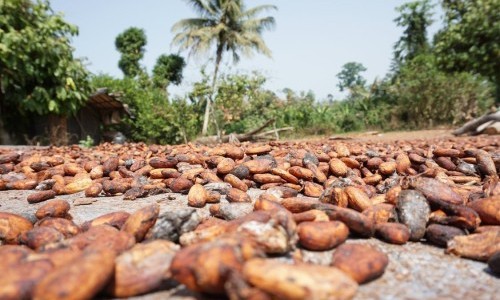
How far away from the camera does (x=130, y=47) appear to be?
72.4ft

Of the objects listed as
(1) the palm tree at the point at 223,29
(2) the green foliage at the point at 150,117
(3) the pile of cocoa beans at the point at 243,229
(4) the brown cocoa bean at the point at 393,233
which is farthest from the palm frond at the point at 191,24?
(4) the brown cocoa bean at the point at 393,233

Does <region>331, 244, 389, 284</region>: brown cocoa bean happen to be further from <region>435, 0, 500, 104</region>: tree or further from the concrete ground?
<region>435, 0, 500, 104</region>: tree

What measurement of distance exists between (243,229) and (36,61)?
721cm

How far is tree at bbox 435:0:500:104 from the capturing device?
35.3 ft

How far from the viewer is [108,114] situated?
1088 centimetres

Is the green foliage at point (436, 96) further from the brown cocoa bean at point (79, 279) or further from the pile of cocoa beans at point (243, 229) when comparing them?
the brown cocoa bean at point (79, 279)

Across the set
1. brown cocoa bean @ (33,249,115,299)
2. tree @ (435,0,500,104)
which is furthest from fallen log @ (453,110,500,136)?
brown cocoa bean @ (33,249,115,299)

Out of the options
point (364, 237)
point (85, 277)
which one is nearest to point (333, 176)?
point (364, 237)

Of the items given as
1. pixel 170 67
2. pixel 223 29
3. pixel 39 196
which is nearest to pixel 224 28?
pixel 223 29

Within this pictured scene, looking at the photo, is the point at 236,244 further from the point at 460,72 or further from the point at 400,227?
the point at 460,72

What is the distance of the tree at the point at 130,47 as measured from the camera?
71.5 feet

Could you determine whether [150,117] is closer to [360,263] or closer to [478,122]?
[478,122]

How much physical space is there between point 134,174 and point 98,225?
3.34 feet

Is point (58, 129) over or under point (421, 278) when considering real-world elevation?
over
